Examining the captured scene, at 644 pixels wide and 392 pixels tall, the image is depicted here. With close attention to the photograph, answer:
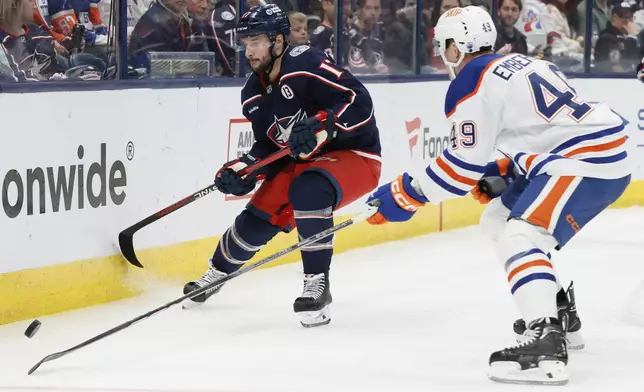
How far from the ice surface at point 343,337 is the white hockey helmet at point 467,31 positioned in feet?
3.00

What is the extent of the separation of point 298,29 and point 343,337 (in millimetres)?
2313

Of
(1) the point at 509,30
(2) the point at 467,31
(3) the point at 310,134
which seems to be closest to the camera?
(2) the point at 467,31

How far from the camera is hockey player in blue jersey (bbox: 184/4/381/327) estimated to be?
4.38 m

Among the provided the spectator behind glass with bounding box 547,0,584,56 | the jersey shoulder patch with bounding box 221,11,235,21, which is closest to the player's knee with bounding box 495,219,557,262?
the jersey shoulder patch with bounding box 221,11,235,21

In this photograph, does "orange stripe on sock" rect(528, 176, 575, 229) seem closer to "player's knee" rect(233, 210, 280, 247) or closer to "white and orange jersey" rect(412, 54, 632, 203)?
"white and orange jersey" rect(412, 54, 632, 203)

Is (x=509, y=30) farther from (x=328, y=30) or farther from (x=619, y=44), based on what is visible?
(x=328, y=30)

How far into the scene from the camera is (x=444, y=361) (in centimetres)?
388

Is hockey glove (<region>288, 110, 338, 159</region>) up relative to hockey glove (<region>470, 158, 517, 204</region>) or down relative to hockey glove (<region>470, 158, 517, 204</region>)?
up

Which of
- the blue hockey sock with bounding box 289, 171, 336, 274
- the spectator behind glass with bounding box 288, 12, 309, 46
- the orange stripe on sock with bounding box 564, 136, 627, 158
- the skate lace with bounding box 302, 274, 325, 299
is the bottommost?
the skate lace with bounding box 302, 274, 325, 299

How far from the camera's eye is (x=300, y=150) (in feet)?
13.9

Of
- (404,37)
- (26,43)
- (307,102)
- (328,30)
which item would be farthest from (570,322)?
(404,37)

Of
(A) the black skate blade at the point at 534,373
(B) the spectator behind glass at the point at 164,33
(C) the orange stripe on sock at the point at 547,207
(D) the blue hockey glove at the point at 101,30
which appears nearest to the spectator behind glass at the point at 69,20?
(D) the blue hockey glove at the point at 101,30

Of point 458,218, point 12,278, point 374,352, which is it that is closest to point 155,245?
point 12,278

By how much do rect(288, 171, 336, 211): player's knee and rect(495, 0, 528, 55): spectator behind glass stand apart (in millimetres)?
3463
